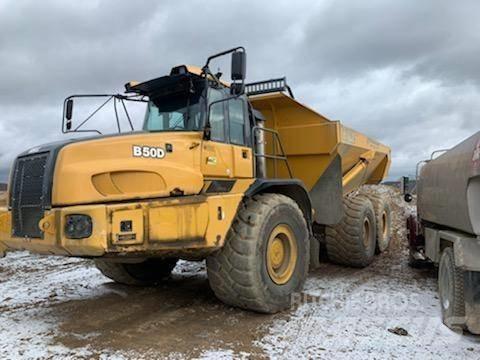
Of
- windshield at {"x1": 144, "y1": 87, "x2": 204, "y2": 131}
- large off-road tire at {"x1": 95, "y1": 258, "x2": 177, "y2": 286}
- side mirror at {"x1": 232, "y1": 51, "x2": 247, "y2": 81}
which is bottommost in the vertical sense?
large off-road tire at {"x1": 95, "y1": 258, "x2": 177, "y2": 286}

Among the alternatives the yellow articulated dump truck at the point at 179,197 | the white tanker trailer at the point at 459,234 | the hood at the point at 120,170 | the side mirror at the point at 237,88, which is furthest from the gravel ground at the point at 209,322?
the side mirror at the point at 237,88

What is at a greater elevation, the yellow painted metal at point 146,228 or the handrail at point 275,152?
the handrail at point 275,152

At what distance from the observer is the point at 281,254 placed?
17.7 ft

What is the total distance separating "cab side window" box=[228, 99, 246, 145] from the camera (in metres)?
5.39

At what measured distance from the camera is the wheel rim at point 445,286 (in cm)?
476

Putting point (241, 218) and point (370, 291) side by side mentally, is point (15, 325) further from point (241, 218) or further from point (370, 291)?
point (370, 291)

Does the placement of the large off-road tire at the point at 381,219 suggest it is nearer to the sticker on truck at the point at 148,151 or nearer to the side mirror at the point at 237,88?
the side mirror at the point at 237,88

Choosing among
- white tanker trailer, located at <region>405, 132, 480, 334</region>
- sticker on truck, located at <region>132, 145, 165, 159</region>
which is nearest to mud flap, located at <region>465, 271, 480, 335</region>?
white tanker trailer, located at <region>405, 132, 480, 334</region>

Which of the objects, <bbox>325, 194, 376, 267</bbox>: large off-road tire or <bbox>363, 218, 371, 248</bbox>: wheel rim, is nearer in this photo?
<bbox>325, 194, 376, 267</bbox>: large off-road tire

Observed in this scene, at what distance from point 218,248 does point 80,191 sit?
4.58ft

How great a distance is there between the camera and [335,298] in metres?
5.74

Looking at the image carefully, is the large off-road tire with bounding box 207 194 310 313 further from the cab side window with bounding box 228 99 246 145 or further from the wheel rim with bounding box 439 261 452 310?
the wheel rim with bounding box 439 261 452 310

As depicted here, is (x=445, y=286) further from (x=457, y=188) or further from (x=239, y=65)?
(x=239, y=65)

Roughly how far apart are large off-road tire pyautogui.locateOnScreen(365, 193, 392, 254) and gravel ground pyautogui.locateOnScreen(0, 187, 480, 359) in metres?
1.85
